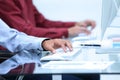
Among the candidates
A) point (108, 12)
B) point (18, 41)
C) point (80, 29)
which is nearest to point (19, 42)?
point (18, 41)

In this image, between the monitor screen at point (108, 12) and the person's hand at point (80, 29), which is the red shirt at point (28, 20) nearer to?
the person's hand at point (80, 29)

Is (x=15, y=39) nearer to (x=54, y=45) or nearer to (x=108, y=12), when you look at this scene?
(x=54, y=45)

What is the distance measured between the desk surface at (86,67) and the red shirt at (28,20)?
79 centimetres

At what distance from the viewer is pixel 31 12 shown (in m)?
2.16

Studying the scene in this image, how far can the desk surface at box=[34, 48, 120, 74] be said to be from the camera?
0.91 meters

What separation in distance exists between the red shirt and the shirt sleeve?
50 cm

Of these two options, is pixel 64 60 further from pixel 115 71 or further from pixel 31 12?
pixel 31 12

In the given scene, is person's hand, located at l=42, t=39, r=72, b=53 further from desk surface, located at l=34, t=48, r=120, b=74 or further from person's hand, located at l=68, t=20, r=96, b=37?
person's hand, located at l=68, t=20, r=96, b=37

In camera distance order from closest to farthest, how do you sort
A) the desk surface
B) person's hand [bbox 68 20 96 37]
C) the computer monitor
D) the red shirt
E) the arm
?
the desk surface, the computer monitor, the arm, the red shirt, person's hand [bbox 68 20 96 37]

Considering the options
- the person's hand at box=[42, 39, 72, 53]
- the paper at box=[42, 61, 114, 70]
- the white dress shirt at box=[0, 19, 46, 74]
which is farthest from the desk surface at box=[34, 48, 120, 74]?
the white dress shirt at box=[0, 19, 46, 74]

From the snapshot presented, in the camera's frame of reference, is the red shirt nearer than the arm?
No

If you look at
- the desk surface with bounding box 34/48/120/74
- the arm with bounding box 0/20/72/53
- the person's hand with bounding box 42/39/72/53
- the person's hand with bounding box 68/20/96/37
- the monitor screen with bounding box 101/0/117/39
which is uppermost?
the person's hand with bounding box 68/20/96/37

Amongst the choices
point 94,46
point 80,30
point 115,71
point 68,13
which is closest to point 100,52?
point 94,46

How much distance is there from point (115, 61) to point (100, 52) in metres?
0.23
